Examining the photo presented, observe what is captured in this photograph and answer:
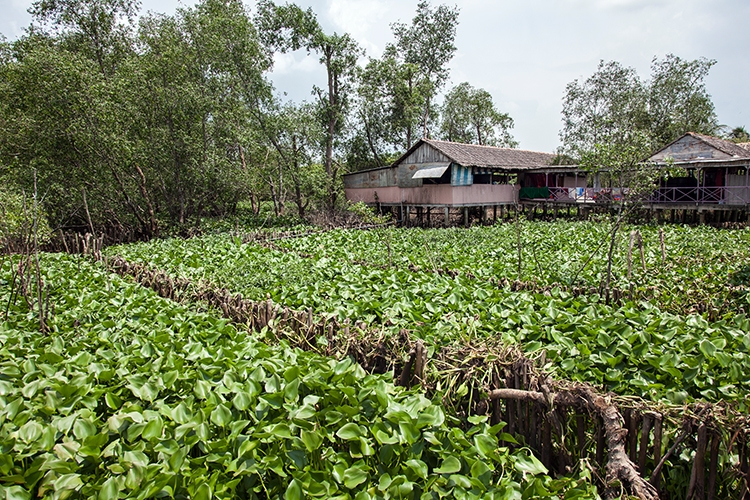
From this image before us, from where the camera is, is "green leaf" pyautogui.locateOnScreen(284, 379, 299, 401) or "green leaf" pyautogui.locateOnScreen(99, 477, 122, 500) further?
"green leaf" pyautogui.locateOnScreen(284, 379, 299, 401)

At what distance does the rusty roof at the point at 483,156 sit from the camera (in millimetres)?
20041

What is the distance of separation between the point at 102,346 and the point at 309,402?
2.35 metres

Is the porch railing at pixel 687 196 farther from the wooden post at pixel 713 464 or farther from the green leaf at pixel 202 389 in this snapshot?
the green leaf at pixel 202 389

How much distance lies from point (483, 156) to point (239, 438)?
2115 cm

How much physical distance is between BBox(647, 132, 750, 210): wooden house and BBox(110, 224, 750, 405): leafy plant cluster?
1082 centimetres

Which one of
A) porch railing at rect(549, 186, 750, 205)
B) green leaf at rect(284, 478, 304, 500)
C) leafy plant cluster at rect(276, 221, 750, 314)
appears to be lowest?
green leaf at rect(284, 478, 304, 500)

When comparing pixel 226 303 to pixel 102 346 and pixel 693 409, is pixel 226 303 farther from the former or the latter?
pixel 693 409

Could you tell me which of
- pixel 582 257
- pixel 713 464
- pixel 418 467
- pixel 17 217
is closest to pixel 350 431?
pixel 418 467

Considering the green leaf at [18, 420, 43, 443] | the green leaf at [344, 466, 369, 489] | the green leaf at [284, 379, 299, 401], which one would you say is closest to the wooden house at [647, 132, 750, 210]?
the green leaf at [284, 379, 299, 401]

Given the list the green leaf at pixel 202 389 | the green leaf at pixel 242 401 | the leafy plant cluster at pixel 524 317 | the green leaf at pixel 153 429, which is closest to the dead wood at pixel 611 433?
the leafy plant cluster at pixel 524 317

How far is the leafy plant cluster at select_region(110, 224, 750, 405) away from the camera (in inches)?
125

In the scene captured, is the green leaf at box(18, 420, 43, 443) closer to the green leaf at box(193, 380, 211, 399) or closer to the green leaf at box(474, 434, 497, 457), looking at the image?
the green leaf at box(193, 380, 211, 399)

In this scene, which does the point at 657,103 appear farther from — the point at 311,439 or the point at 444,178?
Result: the point at 311,439

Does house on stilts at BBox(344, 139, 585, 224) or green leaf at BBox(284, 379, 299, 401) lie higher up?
house on stilts at BBox(344, 139, 585, 224)
